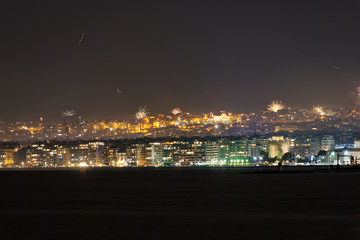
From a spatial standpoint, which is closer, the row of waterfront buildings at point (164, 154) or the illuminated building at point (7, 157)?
the row of waterfront buildings at point (164, 154)

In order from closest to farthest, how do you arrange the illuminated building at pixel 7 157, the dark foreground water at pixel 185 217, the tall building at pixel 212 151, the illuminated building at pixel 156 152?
the dark foreground water at pixel 185 217 → the tall building at pixel 212 151 → the illuminated building at pixel 156 152 → the illuminated building at pixel 7 157

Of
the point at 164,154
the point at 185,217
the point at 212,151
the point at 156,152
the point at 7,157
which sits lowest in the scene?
the point at 185,217

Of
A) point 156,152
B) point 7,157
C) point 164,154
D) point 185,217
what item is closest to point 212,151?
point 164,154

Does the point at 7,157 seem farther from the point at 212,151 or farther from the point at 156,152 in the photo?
the point at 212,151

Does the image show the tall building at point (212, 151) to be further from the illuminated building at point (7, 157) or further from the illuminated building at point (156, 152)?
the illuminated building at point (7, 157)

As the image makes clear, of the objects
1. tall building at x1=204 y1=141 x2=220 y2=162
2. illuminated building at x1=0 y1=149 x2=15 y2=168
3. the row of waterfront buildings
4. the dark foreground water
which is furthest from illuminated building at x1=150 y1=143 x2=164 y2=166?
the dark foreground water

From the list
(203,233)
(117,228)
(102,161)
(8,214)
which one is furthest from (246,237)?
(102,161)

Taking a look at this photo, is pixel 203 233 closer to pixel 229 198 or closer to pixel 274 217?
pixel 274 217

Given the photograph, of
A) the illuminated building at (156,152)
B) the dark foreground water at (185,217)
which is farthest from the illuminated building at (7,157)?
the dark foreground water at (185,217)
